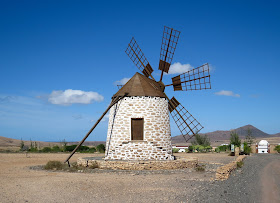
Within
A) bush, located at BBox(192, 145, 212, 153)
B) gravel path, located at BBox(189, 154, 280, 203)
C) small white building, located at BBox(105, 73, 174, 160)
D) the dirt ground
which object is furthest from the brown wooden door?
bush, located at BBox(192, 145, 212, 153)

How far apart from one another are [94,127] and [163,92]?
544 cm

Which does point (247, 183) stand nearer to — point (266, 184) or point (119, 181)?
point (266, 184)

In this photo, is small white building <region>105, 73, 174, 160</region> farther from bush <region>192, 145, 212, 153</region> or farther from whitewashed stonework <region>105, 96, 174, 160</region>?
bush <region>192, 145, 212, 153</region>

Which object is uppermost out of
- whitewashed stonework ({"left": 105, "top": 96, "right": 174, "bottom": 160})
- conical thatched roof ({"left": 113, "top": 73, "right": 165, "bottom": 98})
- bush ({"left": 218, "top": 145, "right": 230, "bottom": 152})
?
conical thatched roof ({"left": 113, "top": 73, "right": 165, "bottom": 98})

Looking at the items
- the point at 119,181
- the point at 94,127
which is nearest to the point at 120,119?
the point at 94,127

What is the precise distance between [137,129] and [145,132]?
496 millimetres

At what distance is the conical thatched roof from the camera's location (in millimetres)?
18625

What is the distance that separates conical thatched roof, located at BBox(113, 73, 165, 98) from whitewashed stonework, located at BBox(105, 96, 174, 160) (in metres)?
0.34

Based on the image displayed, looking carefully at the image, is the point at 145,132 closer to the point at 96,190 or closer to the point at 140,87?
the point at 140,87

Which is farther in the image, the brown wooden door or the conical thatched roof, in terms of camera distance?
the conical thatched roof

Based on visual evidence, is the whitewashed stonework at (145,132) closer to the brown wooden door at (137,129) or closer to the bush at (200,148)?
the brown wooden door at (137,129)

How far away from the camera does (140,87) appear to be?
18.9 m

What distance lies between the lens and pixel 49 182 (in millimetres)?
11703

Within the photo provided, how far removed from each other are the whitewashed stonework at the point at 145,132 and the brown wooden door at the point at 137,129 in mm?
210
